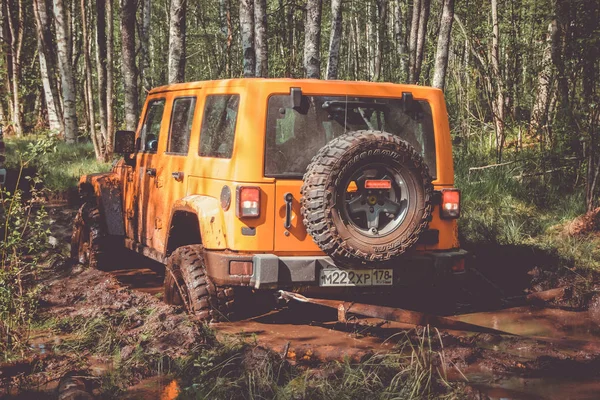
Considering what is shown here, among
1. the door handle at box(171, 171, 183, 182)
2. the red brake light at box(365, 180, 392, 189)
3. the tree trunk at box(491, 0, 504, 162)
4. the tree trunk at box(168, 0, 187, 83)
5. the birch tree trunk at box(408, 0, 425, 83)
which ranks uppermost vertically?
the birch tree trunk at box(408, 0, 425, 83)

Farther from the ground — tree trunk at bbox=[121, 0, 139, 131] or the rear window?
tree trunk at bbox=[121, 0, 139, 131]

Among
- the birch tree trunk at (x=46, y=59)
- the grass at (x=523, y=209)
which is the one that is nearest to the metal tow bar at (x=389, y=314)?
the grass at (x=523, y=209)

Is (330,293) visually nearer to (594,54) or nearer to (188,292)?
(188,292)

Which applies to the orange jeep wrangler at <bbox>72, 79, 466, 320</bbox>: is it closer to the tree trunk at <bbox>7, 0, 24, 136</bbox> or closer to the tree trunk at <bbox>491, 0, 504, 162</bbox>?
the tree trunk at <bbox>491, 0, 504, 162</bbox>

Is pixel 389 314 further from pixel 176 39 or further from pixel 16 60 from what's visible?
pixel 16 60

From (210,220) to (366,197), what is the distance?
115cm

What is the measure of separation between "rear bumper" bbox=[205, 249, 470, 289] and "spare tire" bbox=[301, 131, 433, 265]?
231 millimetres

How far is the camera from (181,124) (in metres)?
6.46

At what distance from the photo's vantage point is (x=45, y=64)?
20.6 metres

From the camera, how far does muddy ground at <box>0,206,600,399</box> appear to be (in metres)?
4.59

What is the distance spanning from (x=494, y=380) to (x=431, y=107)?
2200 mm

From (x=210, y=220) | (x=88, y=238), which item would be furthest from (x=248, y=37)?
(x=210, y=220)

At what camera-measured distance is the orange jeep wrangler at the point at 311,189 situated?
5191 mm

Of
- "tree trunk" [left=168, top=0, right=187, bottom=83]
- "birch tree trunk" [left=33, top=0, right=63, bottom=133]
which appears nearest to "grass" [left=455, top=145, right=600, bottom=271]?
"tree trunk" [left=168, top=0, right=187, bottom=83]
